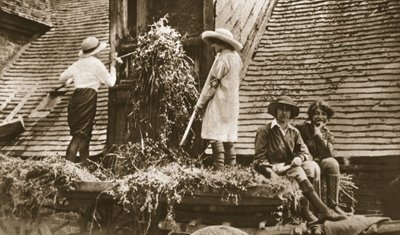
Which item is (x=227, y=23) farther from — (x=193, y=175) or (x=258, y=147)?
(x=193, y=175)

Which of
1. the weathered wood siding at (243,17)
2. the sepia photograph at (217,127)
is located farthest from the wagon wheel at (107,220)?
the weathered wood siding at (243,17)

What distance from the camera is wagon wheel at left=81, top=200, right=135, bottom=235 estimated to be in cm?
656

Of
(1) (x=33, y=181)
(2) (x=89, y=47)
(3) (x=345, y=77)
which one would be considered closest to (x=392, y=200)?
(3) (x=345, y=77)

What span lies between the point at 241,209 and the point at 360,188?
392 cm

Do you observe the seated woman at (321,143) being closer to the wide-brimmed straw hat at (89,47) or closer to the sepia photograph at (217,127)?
the sepia photograph at (217,127)

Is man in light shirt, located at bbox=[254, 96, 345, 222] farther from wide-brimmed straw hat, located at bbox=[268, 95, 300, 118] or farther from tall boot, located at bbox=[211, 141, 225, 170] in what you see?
tall boot, located at bbox=[211, 141, 225, 170]

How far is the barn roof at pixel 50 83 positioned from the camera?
10328 millimetres

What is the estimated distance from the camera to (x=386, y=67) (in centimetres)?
898

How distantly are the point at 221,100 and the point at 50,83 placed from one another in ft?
22.7

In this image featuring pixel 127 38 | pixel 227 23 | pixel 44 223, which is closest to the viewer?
pixel 44 223

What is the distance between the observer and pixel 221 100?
6059 millimetres

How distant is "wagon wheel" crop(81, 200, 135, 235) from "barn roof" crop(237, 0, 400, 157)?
249 cm

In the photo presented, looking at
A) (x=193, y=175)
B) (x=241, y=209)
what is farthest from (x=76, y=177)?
(x=241, y=209)

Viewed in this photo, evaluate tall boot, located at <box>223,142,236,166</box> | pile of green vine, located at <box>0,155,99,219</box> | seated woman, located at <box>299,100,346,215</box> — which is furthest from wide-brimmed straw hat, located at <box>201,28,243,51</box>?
pile of green vine, located at <box>0,155,99,219</box>
